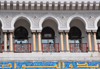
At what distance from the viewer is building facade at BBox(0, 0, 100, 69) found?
1638 cm

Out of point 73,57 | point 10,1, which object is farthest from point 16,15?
point 73,57

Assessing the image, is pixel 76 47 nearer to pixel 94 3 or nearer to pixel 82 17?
pixel 82 17

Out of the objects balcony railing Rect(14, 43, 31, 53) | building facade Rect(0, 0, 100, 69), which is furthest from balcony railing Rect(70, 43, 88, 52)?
balcony railing Rect(14, 43, 31, 53)

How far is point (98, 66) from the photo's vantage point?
14828 mm

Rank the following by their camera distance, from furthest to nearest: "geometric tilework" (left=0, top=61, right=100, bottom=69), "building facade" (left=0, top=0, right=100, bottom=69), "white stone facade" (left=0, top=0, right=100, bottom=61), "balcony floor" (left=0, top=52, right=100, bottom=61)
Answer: "white stone facade" (left=0, top=0, right=100, bottom=61) < "building facade" (left=0, top=0, right=100, bottom=69) < "balcony floor" (left=0, top=52, right=100, bottom=61) < "geometric tilework" (left=0, top=61, right=100, bottom=69)

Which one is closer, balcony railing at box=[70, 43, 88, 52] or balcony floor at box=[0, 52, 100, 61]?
balcony floor at box=[0, 52, 100, 61]

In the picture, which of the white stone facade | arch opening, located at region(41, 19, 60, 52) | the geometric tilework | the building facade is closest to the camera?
the geometric tilework

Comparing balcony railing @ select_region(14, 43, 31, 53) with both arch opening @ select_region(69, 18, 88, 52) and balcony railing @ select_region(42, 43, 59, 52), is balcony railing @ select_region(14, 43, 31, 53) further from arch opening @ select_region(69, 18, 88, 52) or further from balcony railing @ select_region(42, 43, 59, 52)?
arch opening @ select_region(69, 18, 88, 52)

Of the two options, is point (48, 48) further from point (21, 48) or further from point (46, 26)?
point (46, 26)

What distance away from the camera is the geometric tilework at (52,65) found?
14.4 metres

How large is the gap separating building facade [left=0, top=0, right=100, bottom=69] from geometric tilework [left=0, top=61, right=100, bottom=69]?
0.72 meters

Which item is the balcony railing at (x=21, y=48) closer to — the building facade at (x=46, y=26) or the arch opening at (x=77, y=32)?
the building facade at (x=46, y=26)

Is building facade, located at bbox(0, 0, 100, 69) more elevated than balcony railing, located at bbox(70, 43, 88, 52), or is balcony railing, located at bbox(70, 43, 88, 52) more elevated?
building facade, located at bbox(0, 0, 100, 69)

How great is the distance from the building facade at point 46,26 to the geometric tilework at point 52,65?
72cm
